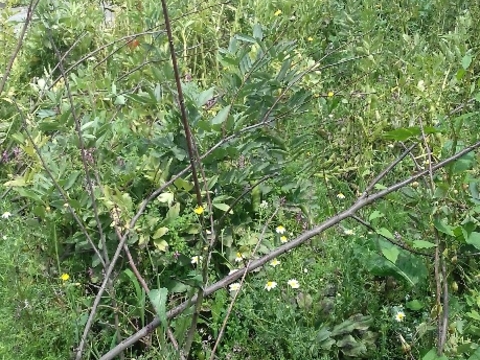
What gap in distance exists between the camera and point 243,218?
2838 mm

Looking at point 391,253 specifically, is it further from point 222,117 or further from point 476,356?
point 222,117

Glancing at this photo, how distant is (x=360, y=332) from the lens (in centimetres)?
241

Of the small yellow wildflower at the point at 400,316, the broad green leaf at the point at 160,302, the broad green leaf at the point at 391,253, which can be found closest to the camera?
the broad green leaf at the point at 160,302

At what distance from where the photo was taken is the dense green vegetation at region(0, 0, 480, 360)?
7.47 ft

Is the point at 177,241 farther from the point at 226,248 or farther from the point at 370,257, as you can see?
the point at 370,257

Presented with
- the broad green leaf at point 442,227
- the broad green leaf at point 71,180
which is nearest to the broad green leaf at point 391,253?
the broad green leaf at point 442,227

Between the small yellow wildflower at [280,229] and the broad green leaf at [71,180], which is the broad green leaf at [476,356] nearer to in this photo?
the small yellow wildflower at [280,229]

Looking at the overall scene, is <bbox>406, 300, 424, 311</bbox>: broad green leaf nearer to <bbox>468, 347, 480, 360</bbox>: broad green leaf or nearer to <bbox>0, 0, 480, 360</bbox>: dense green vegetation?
<bbox>0, 0, 480, 360</bbox>: dense green vegetation

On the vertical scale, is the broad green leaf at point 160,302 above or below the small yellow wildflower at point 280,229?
above

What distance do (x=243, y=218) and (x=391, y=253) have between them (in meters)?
0.75

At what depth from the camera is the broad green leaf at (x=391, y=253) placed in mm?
2236

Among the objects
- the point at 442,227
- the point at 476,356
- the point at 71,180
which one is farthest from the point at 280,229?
the point at 476,356

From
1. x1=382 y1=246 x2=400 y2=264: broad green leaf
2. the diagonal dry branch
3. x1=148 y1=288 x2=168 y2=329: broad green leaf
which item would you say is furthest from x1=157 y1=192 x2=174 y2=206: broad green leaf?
x1=382 y1=246 x2=400 y2=264: broad green leaf

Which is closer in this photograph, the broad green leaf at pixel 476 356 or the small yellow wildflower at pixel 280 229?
the broad green leaf at pixel 476 356
